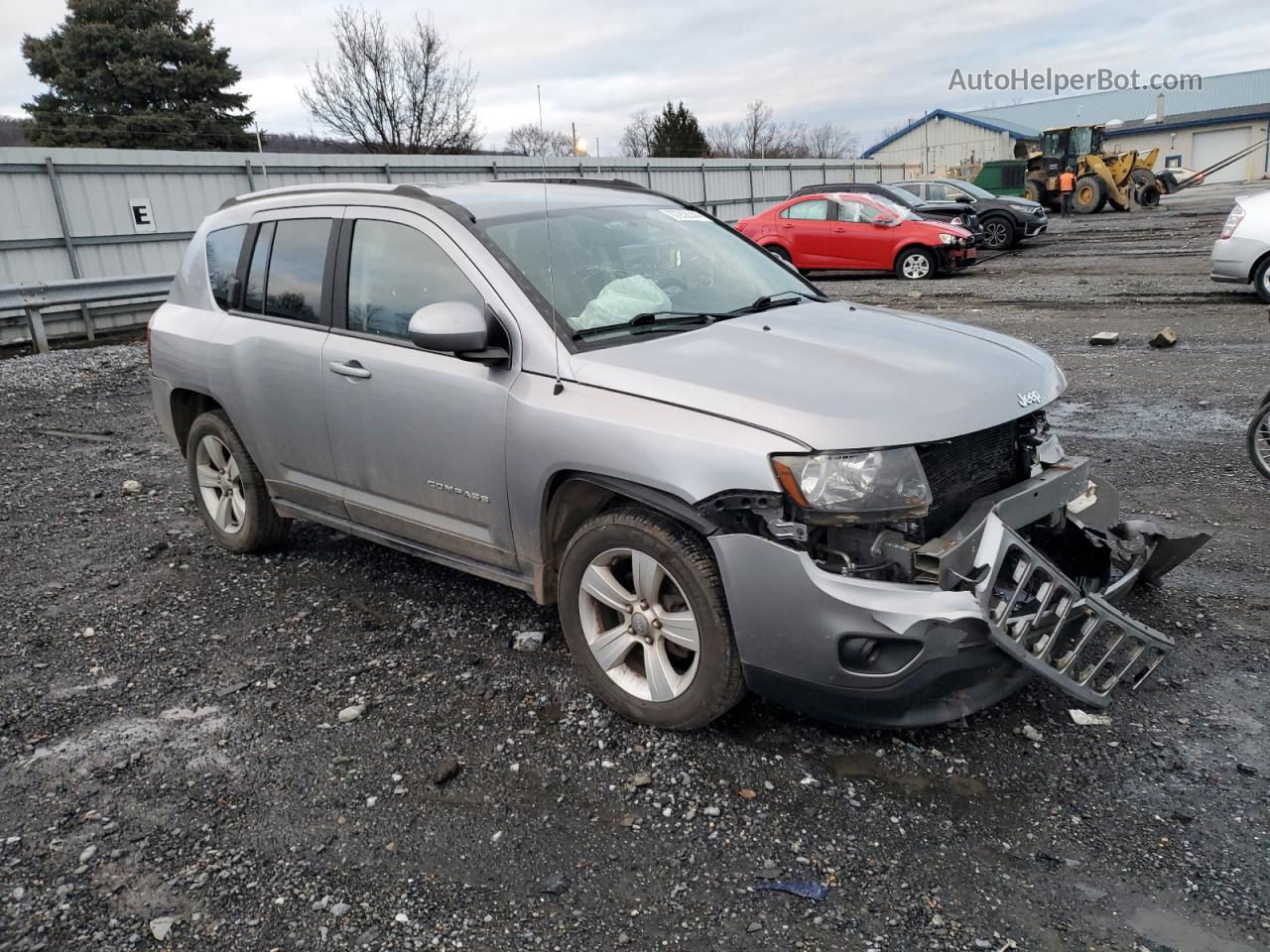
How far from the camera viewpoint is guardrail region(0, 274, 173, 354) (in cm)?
1231

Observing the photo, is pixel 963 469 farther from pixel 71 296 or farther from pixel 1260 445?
pixel 71 296

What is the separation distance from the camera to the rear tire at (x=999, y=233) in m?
22.8

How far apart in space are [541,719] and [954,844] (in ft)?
4.94

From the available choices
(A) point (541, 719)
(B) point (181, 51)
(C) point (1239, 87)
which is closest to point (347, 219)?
(A) point (541, 719)

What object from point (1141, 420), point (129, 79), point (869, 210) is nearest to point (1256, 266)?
point (1141, 420)

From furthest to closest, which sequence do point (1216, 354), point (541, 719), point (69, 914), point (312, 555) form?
1. point (1216, 354)
2. point (312, 555)
3. point (541, 719)
4. point (69, 914)

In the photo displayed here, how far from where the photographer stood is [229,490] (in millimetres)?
5250

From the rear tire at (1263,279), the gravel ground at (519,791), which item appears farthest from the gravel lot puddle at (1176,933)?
the rear tire at (1263,279)

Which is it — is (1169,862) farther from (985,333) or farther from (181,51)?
(181,51)

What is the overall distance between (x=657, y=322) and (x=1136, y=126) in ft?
234

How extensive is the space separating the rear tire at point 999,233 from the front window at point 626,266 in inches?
802

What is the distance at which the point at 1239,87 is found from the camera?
230 ft

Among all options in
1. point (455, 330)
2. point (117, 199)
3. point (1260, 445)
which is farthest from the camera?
point (117, 199)

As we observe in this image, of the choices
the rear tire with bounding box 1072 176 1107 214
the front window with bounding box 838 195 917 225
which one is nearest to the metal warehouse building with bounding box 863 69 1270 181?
the rear tire with bounding box 1072 176 1107 214
